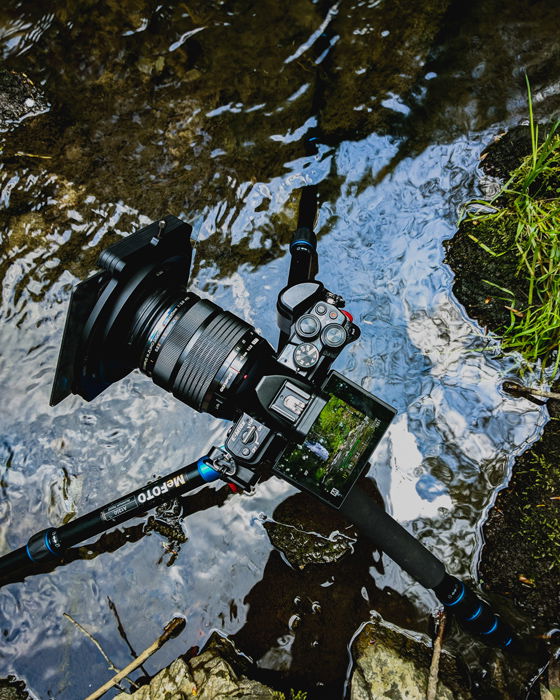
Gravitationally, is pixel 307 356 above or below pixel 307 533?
above

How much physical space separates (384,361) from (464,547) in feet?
3.29

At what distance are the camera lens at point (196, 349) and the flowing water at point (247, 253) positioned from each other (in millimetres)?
681

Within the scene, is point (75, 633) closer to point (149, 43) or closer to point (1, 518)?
point (1, 518)

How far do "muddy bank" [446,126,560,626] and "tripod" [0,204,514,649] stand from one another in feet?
0.75

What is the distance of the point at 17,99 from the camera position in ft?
10.5

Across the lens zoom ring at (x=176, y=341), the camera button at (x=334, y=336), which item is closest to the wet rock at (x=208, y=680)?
the lens zoom ring at (x=176, y=341)

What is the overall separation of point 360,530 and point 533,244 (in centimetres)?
165

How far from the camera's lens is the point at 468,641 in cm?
264

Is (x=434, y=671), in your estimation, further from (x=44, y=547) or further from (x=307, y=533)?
(x=44, y=547)

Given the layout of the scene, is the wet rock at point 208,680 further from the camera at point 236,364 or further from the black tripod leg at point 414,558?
the camera at point 236,364

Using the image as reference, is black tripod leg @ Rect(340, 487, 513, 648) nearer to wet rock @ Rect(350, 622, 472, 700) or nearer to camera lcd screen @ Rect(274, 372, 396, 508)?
camera lcd screen @ Rect(274, 372, 396, 508)

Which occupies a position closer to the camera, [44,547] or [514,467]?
[44,547]

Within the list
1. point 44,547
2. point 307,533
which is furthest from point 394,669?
point 44,547

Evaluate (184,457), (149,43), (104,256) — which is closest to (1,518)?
(184,457)
